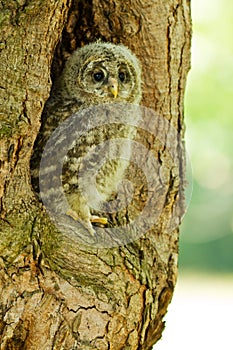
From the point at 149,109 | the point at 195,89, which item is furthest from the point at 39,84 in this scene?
the point at 195,89

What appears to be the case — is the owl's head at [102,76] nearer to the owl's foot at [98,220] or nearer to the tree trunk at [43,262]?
the tree trunk at [43,262]

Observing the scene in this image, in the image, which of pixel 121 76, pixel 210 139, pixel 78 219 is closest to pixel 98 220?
pixel 78 219

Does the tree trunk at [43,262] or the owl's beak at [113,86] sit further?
the owl's beak at [113,86]

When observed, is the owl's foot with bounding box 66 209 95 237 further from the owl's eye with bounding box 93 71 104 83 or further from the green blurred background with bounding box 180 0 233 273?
the green blurred background with bounding box 180 0 233 273

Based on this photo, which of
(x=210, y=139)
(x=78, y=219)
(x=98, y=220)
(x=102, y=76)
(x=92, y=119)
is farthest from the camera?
(x=210, y=139)

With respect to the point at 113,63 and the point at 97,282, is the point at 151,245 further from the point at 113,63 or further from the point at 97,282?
the point at 113,63

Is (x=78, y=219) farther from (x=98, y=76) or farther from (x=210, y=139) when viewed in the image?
(x=210, y=139)

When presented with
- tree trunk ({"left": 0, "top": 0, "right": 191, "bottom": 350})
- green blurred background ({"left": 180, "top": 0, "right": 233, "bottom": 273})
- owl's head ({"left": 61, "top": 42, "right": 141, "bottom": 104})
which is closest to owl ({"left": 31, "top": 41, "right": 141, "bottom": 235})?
owl's head ({"left": 61, "top": 42, "right": 141, "bottom": 104})

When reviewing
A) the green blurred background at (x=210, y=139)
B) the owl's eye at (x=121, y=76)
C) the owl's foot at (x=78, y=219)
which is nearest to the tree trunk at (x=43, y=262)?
the owl's foot at (x=78, y=219)
